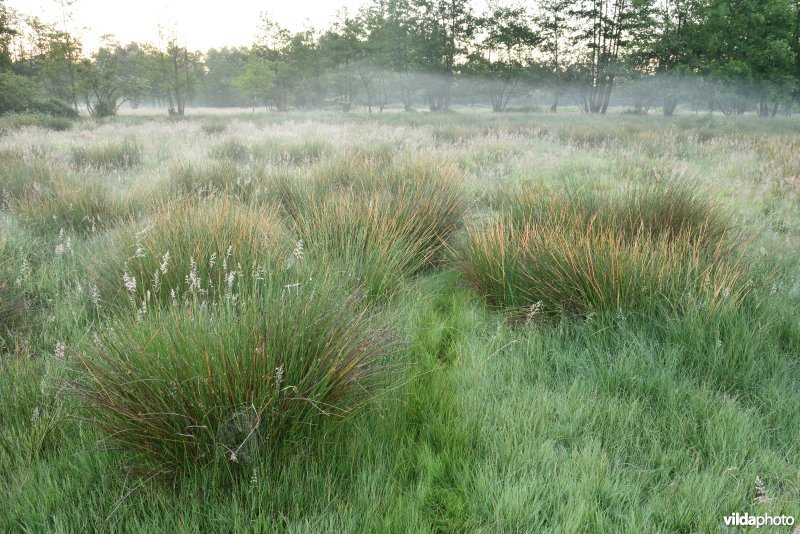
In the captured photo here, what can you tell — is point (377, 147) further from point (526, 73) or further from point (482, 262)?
point (526, 73)

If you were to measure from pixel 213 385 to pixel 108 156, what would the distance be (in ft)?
30.0

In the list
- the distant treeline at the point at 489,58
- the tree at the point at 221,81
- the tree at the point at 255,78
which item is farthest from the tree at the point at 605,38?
the tree at the point at 221,81

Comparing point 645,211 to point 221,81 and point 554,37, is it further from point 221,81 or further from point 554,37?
point 221,81

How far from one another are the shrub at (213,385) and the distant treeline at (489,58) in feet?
86.9

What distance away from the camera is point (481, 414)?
1.75m

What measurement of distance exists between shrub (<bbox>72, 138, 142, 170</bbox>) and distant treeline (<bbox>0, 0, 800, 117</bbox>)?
18163mm

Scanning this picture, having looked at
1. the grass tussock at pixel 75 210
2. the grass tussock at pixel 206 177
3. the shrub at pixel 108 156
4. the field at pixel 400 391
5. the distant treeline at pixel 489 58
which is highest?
the distant treeline at pixel 489 58

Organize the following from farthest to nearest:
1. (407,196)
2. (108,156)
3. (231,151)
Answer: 1. (231,151)
2. (108,156)
3. (407,196)

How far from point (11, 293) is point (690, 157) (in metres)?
11.1

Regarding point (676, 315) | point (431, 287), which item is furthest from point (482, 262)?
point (676, 315)

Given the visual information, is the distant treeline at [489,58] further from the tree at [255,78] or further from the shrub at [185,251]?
the shrub at [185,251]

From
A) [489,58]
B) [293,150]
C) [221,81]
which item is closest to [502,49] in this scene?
[489,58]

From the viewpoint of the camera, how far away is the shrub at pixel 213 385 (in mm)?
1394

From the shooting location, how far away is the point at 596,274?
2553mm
